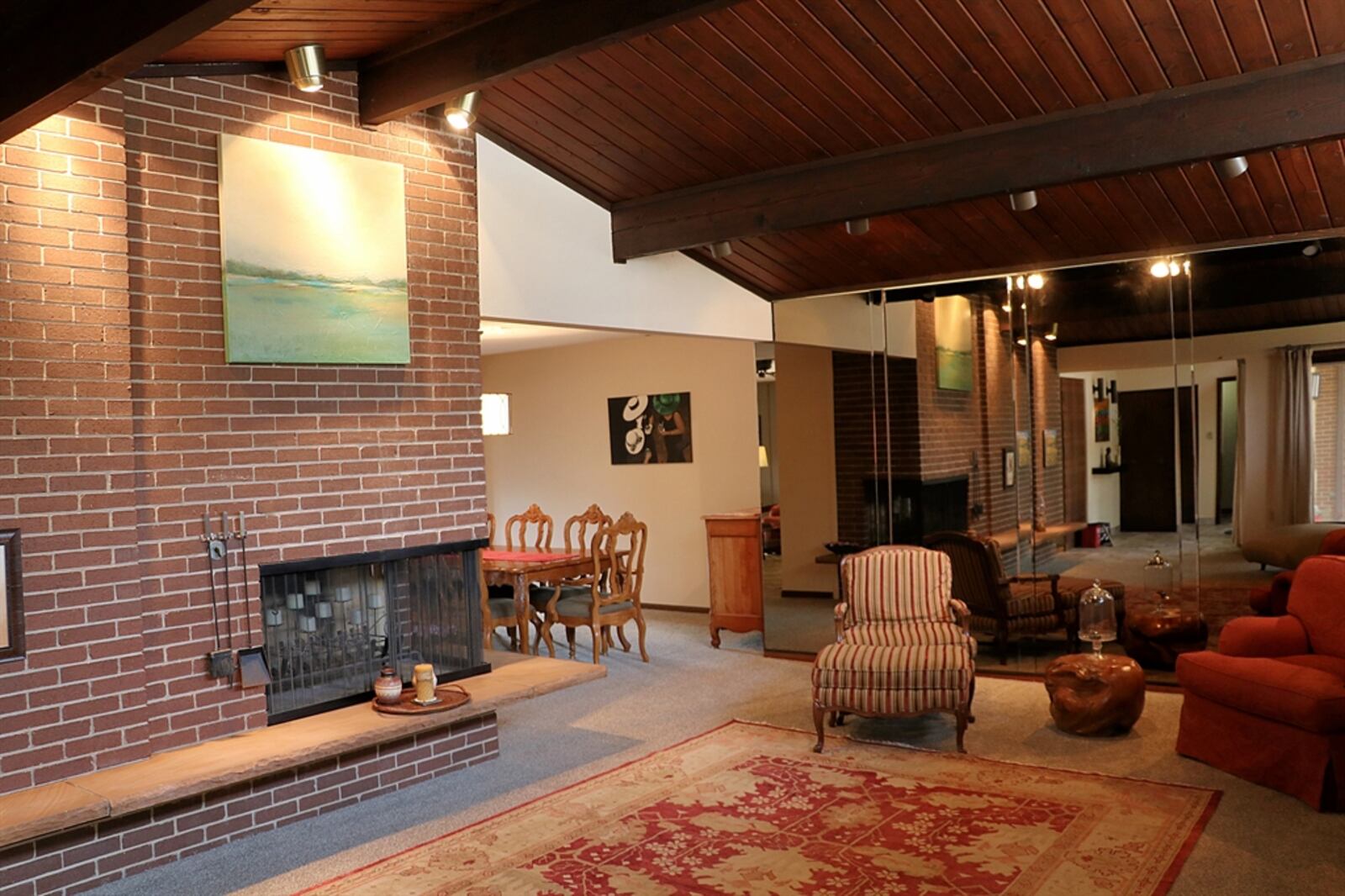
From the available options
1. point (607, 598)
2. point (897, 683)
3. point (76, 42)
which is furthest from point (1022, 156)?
point (607, 598)

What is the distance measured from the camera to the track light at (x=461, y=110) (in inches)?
193

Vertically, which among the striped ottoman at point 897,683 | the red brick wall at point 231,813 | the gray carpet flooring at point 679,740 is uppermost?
the striped ottoman at point 897,683

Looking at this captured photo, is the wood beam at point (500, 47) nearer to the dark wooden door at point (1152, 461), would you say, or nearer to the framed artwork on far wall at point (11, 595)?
the framed artwork on far wall at point (11, 595)

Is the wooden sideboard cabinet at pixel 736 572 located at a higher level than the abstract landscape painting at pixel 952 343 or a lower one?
lower

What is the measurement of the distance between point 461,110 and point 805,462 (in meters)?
3.78

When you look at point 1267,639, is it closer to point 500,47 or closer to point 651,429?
point 500,47

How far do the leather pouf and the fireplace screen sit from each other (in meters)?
2.94

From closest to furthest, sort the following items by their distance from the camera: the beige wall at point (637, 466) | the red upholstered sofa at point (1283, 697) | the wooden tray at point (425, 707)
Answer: the red upholstered sofa at point (1283, 697) → the wooden tray at point (425, 707) → the beige wall at point (637, 466)

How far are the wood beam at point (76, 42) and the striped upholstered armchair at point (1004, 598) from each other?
5410 millimetres

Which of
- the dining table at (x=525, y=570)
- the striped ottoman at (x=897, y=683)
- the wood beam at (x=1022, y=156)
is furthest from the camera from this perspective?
the dining table at (x=525, y=570)

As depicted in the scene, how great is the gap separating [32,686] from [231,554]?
0.87 meters

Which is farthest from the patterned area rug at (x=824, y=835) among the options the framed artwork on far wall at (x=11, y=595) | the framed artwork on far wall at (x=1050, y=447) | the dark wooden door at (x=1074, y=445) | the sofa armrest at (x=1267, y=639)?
the framed artwork on far wall at (x=1050, y=447)

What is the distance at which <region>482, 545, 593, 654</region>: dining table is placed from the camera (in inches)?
292

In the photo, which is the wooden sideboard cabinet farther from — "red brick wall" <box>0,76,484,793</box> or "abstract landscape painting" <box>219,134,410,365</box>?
"abstract landscape painting" <box>219,134,410,365</box>
